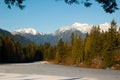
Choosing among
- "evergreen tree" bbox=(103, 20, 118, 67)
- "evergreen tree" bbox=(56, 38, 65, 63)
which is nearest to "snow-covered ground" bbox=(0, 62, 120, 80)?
"evergreen tree" bbox=(103, 20, 118, 67)

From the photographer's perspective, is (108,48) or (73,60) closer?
(108,48)

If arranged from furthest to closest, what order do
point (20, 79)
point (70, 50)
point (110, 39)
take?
point (70, 50) → point (110, 39) → point (20, 79)

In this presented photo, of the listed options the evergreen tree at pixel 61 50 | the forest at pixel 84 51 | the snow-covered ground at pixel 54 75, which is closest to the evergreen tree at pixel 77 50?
the forest at pixel 84 51

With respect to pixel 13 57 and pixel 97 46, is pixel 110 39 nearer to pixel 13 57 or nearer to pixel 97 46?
pixel 97 46

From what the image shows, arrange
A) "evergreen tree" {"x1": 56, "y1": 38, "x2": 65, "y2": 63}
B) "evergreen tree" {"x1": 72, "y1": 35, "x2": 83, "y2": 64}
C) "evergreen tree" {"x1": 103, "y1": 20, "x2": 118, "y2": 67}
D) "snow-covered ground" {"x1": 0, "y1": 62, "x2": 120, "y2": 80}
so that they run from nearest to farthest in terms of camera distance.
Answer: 1. "snow-covered ground" {"x1": 0, "y1": 62, "x2": 120, "y2": 80}
2. "evergreen tree" {"x1": 103, "y1": 20, "x2": 118, "y2": 67}
3. "evergreen tree" {"x1": 72, "y1": 35, "x2": 83, "y2": 64}
4. "evergreen tree" {"x1": 56, "y1": 38, "x2": 65, "y2": 63}

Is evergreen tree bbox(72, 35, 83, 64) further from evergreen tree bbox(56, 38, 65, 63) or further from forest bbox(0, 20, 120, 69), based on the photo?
evergreen tree bbox(56, 38, 65, 63)

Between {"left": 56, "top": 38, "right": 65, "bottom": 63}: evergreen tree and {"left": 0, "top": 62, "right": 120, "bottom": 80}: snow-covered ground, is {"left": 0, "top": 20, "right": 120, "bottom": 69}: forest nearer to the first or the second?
{"left": 56, "top": 38, "right": 65, "bottom": 63}: evergreen tree

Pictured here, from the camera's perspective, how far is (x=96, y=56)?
94062mm

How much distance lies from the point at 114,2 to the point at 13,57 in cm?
12080

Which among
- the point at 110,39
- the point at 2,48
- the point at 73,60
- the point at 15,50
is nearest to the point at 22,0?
the point at 110,39

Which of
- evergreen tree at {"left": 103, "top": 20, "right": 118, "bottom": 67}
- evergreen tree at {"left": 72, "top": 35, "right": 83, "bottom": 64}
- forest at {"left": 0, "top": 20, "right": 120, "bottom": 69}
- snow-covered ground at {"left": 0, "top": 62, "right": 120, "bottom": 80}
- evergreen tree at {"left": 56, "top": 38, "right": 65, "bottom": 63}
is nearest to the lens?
snow-covered ground at {"left": 0, "top": 62, "right": 120, "bottom": 80}

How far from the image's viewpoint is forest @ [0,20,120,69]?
3285 inches

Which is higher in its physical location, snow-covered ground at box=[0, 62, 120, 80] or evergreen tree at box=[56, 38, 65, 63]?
evergreen tree at box=[56, 38, 65, 63]

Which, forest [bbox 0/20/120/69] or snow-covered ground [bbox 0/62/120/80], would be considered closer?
snow-covered ground [bbox 0/62/120/80]
